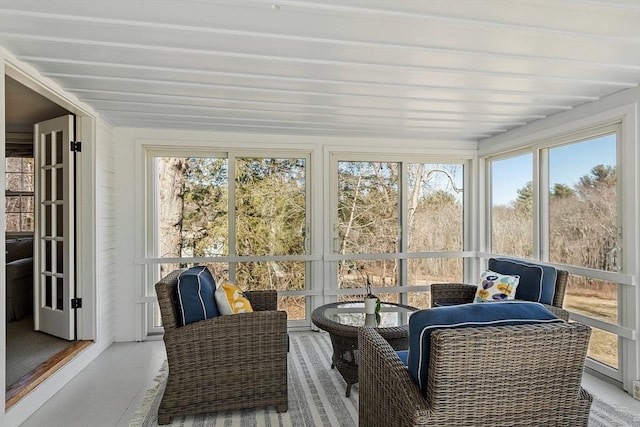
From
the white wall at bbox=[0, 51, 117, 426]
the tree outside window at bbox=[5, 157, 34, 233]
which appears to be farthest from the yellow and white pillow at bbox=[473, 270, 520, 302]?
the tree outside window at bbox=[5, 157, 34, 233]

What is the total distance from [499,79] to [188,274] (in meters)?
2.54

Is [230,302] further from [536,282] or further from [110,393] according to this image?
[536,282]

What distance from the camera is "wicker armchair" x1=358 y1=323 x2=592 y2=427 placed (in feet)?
4.43

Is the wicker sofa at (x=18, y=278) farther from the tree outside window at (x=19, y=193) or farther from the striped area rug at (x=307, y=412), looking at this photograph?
Answer: the striped area rug at (x=307, y=412)

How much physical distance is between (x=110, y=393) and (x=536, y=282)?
340 cm

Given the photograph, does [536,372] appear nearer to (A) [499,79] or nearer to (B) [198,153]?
(A) [499,79]

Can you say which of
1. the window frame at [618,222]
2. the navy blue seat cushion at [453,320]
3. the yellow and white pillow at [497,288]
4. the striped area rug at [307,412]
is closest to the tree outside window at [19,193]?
the striped area rug at [307,412]

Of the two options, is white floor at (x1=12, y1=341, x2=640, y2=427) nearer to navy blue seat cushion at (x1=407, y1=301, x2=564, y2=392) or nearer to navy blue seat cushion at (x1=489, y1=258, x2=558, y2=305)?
navy blue seat cushion at (x1=489, y1=258, x2=558, y2=305)

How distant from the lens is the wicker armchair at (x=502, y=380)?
135cm

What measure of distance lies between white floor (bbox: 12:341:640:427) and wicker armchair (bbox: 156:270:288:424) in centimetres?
47

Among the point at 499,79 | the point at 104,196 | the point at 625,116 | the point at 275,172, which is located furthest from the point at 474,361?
the point at 104,196

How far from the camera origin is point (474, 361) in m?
1.36

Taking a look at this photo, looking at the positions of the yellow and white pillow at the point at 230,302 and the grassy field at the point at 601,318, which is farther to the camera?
the grassy field at the point at 601,318

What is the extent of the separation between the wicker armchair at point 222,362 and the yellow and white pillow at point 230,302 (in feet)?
0.53
